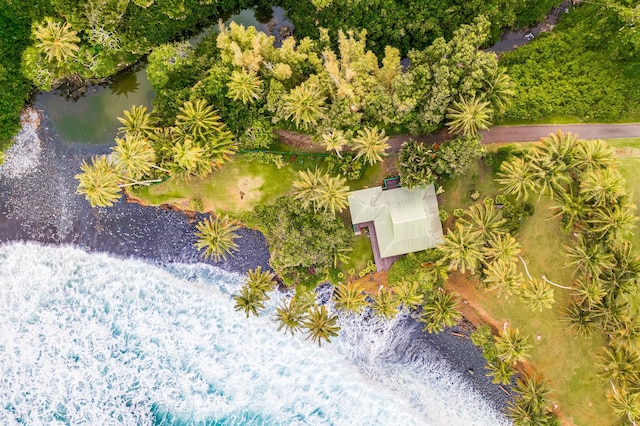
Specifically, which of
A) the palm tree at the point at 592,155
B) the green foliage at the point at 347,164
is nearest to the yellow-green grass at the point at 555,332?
the palm tree at the point at 592,155

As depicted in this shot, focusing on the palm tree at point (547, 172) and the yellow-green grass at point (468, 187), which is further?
the yellow-green grass at point (468, 187)

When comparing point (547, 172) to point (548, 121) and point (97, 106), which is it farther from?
point (97, 106)

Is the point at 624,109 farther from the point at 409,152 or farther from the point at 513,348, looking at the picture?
the point at 513,348

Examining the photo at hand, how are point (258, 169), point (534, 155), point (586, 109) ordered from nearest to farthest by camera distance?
point (534, 155)
point (586, 109)
point (258, 169)

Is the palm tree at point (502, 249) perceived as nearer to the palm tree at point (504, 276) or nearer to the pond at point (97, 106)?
the palm tree at point (504, 276)

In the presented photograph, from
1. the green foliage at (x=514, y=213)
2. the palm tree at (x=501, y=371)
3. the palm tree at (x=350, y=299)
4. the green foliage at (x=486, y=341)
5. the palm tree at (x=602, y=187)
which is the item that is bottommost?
the palm tree at (x=501, y=371)

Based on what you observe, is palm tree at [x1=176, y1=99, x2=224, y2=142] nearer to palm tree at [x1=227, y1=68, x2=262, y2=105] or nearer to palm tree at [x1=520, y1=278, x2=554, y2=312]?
palm tree at [x1=227, y1=68, x2=262, y2=105]

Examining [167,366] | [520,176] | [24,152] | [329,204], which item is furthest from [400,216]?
[24,152]

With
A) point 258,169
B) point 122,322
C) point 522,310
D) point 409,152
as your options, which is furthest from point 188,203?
point 522,310
